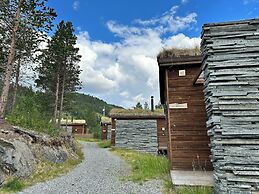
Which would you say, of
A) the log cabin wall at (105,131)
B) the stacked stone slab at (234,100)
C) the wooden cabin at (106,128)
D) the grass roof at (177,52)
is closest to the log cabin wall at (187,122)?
the grass roof at (177,52)

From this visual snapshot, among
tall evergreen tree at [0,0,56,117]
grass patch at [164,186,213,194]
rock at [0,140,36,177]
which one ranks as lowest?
grass patch at [164,186,213,194]

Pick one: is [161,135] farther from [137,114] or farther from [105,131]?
[105,131]

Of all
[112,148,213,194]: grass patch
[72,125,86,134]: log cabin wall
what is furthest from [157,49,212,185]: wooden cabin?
[72,125,86,134]: log cabin wall

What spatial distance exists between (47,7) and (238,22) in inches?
398

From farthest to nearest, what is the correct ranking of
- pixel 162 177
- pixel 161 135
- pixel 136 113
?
pixel 136 113 < pixel 161 135 < pixel 162 177

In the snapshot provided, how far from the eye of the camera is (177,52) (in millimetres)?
7633

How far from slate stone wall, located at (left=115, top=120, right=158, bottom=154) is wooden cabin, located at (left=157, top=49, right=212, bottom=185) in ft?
39.1

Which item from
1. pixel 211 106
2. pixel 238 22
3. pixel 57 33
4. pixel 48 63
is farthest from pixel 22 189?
pixel 57 33

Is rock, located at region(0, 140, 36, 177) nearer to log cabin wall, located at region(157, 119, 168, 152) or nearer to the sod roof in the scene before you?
the sod roof

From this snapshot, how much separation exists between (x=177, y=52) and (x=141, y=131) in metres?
12.8

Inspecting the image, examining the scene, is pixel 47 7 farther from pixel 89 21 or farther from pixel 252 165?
pixel 252 165

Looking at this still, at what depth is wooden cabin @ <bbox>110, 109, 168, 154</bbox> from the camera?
19438 millimetres

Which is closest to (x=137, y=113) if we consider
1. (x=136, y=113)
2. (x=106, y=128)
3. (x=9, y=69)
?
(x=136, y=113)

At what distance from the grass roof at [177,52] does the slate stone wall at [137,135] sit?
1253cm
